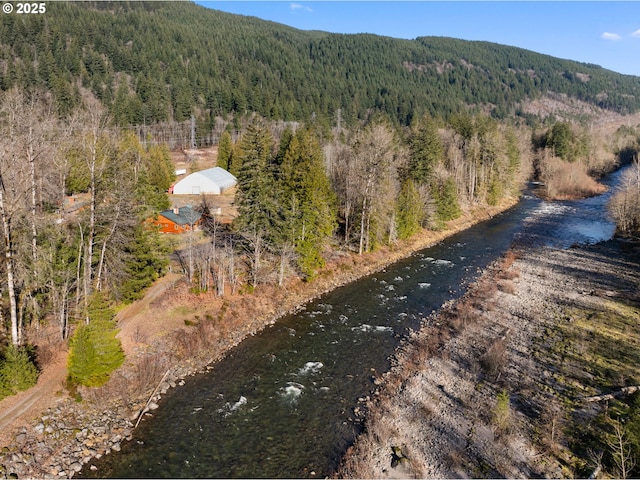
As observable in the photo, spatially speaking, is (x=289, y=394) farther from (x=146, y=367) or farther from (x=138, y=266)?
(x=138, y=266)

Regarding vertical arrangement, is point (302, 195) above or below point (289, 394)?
above

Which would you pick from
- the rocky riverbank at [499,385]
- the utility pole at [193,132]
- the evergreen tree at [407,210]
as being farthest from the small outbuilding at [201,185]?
the rocky riverbank at [499,385]

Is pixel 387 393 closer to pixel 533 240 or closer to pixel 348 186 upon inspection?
pixel 348 186

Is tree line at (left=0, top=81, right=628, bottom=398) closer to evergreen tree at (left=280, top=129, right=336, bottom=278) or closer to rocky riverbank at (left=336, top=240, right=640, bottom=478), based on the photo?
evergreen tree at (left=280, top=129, right=336, bottom=278)

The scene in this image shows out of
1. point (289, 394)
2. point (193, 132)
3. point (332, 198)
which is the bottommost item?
point (289, 394)

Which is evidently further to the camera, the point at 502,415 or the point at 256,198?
the point at 256,198

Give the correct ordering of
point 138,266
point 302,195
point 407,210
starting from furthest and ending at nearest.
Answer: point 407,210 < point 302,195 < point 138,266

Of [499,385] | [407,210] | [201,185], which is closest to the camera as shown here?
[499,385]

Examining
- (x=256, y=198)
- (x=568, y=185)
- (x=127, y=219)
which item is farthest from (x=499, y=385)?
(x=568, y=185)

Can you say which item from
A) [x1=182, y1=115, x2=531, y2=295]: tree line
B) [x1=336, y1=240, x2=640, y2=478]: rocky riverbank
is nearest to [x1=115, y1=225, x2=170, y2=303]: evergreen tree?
[x1=182, y1=115, x2=531, y2=295]: tree line
